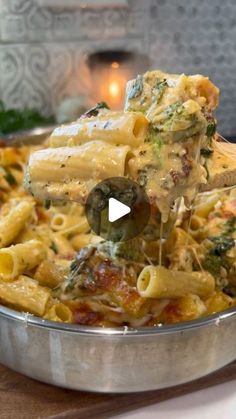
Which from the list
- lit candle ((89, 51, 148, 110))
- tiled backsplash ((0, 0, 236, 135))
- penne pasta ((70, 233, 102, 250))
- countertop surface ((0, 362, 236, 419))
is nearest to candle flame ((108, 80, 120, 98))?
lit candle ((89, 51, 148, 110))

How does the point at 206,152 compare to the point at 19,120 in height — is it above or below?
above

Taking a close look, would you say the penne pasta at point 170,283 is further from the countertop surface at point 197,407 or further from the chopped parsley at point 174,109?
the chopped parsley at point 174,109

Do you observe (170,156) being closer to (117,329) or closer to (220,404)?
(117,329)

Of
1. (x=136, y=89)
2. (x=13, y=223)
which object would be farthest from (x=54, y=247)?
(x=136, y=89)

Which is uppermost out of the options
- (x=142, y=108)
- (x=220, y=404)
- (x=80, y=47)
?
(x=142, y=108)

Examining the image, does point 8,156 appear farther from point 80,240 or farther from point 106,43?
point 106,43

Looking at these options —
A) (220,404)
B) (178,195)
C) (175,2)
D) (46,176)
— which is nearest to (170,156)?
(178,195)
